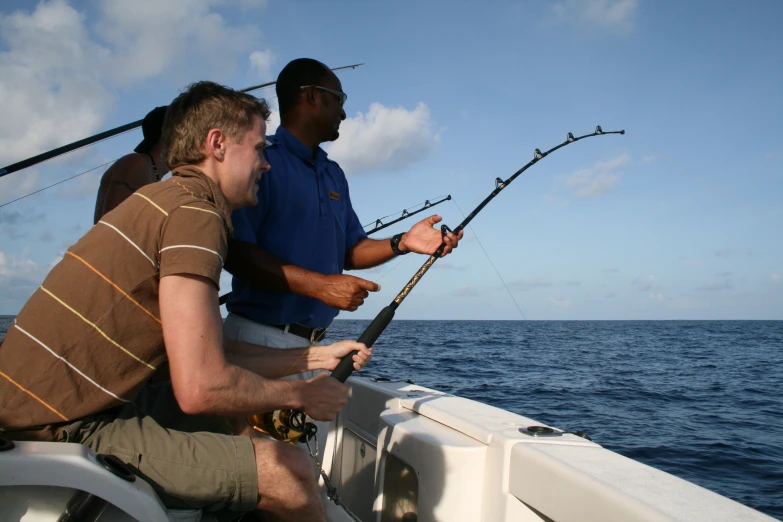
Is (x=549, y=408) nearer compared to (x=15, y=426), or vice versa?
(x=15, y=426)

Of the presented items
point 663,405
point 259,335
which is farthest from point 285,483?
point 663,405

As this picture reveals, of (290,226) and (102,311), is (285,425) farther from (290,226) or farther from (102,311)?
(102,311)

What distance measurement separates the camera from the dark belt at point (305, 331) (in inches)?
102

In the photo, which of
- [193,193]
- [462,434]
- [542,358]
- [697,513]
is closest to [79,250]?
[193,193]

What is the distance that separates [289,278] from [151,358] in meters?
0.80

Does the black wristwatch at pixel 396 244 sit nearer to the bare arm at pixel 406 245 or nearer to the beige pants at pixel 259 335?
the bare arm at pixel 406 245

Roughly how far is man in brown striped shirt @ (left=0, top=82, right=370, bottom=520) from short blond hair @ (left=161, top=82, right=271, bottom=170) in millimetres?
79

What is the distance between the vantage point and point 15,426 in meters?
1.44

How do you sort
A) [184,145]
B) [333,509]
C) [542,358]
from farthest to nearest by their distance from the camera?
[542,358] → [333,509] → [184,145]

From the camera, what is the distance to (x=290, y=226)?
2.60m

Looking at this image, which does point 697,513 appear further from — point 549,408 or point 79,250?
point 549,408

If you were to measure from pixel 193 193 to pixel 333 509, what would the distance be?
169 cm

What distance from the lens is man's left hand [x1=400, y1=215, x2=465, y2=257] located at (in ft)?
8.83

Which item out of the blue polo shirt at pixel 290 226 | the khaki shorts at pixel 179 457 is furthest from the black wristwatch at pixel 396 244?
the khaki shorts at pixel 179 457
